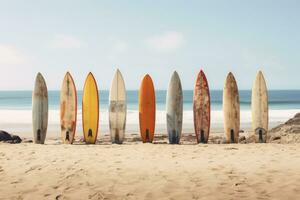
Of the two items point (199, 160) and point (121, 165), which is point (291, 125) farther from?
point (121, 165)

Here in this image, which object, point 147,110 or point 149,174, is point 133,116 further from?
point 149,174

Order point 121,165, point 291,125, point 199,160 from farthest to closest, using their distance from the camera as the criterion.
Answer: point 291,125, point 199,160, point 121,165

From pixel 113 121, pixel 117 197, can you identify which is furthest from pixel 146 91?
pixel 117 197

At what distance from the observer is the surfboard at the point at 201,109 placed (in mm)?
8867

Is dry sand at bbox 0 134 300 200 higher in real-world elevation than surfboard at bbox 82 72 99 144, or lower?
lower

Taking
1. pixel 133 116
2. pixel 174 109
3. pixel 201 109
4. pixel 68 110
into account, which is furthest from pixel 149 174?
pixel 133 116

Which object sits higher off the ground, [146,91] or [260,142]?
[146,91]

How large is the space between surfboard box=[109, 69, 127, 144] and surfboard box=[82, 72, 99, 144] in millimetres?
368

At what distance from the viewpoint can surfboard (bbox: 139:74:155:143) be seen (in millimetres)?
8906

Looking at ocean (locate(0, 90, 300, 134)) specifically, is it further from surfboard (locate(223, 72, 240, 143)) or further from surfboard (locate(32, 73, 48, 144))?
surfboard (locate(223, 72, 240, 143))

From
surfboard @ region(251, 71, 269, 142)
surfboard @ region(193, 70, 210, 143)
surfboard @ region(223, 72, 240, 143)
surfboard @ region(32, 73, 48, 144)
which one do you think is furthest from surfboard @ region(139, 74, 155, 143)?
surfboard @ region(251, 71, 269, 142)

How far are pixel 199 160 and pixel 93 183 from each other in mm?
1998

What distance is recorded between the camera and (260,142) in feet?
28.9

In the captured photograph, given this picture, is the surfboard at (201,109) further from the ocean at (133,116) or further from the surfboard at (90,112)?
the ocean at (133,116)
